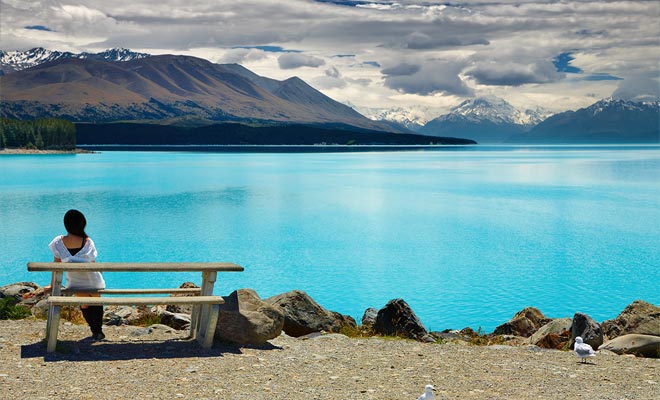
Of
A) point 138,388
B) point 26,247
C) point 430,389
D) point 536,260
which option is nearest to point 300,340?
point 138,388

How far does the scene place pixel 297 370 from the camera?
33.9 ft

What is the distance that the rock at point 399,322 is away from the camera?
16111 mm

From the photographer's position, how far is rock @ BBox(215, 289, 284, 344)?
1163 cm

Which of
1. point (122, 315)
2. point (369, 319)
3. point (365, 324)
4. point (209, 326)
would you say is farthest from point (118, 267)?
point (369, 319)

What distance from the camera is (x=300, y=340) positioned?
42.0 ft

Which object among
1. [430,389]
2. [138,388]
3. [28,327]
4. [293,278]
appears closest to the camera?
[430,389]

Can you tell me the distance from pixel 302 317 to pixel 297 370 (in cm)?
509

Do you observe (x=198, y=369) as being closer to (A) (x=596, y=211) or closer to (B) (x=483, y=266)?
(B) (x=483, y=266)

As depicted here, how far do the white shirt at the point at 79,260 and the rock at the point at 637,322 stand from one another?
35.5ft

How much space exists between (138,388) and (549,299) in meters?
23.7

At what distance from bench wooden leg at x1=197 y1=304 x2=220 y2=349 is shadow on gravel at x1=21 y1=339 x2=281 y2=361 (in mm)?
110

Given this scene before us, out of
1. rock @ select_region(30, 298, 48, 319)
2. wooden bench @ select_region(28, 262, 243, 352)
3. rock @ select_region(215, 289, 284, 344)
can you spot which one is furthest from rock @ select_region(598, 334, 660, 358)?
rock @ select_region(30, 298, 48, 319)

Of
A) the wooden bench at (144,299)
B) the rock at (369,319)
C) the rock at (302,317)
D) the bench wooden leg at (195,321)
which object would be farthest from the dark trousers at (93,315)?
the rock at (369,319)

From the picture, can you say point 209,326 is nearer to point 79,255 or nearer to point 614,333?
point 79,255
